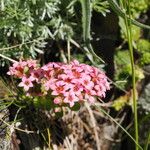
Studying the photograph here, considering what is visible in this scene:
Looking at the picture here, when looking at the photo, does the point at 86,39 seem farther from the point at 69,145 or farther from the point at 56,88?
the point at 69,145

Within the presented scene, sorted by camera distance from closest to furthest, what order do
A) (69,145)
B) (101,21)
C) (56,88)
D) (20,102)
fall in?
(56,88)
(20,102)
(69,145)
(101,21)

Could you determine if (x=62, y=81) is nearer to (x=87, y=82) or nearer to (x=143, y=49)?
(x=87, y=82)

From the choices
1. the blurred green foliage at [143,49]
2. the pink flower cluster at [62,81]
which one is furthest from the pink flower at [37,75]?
the blurred green foliage at [143,49]

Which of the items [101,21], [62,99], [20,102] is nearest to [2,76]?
[20,102]

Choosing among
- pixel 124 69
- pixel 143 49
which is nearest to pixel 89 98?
pixel 124 69

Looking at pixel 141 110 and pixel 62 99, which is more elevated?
pixel 62 99

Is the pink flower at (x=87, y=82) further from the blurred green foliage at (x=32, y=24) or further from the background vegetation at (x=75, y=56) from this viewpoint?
the blurred green foliage at (x=32, y=24)

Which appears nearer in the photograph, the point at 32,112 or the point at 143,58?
the point at 32,112

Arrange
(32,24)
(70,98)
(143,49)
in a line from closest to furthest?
(70,98), (32,24), (143,49)

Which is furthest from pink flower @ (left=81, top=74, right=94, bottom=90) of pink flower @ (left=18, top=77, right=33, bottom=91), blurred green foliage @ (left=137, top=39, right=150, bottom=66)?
blurred green foliage @ (left=137, top=39, right=150, bottom=66)
